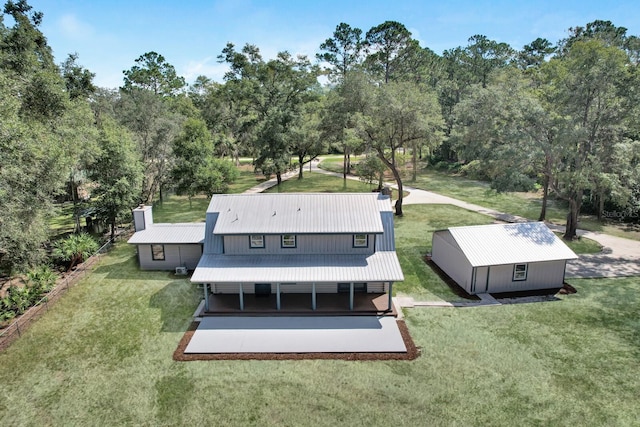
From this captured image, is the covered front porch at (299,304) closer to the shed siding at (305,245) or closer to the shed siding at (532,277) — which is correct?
the shed siding at (305,245)

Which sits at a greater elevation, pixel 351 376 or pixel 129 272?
pixel 129 272

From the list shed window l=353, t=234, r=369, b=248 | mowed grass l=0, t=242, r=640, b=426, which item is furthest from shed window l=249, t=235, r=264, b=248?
shed window l=353, t=234, r=369, b=248

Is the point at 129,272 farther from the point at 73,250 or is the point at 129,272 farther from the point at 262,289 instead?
the point at 262,289

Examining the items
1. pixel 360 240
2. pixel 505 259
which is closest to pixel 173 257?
pixel 360 240

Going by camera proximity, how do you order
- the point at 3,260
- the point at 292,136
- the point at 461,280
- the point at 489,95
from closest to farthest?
the point at 461,280 < the point at 3,260 < the point at 489,95 < the point at 292,136

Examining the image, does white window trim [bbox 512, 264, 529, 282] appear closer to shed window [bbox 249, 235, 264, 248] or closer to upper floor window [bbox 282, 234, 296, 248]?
upper floor window [bbox 282, 234, 296, 248]

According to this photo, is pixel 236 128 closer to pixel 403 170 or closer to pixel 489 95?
pixel 403 170

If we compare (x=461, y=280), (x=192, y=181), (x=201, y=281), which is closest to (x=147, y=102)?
(x=192, y=181)
